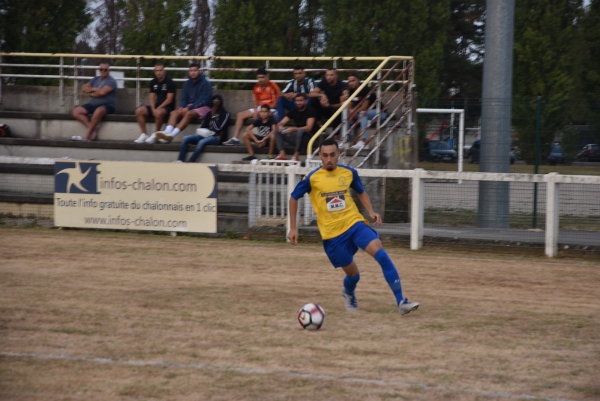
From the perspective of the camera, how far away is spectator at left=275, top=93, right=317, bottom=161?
51.6 feet

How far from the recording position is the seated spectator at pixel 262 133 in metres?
16.4

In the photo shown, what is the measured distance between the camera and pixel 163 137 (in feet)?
58.1

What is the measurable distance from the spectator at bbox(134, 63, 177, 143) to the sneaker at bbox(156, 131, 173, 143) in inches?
7.6

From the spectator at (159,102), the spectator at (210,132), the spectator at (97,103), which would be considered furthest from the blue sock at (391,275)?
the spectator at (97,103)

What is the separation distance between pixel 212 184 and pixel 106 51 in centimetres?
2995

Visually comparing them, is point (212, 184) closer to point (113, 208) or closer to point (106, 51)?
point (113, 208)

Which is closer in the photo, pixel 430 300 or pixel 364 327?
pixel 364 327

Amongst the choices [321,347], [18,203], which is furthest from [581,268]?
[18,203]

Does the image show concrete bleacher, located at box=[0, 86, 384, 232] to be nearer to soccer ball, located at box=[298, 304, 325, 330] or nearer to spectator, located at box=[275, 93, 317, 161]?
spectator, located at box=[275, 93, 317, 161]

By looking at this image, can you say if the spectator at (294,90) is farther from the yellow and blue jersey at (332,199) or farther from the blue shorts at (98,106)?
the yellow and blue jersey at (332,199)

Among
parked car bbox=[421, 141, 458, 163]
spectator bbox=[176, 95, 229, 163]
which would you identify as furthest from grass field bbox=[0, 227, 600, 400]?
spectator bbox=[176, 95, 229, 163]

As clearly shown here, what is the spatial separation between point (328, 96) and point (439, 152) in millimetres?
2599

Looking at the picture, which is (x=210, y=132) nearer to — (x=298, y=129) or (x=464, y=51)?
(x=298, y=129)

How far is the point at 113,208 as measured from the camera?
49.6 feet
